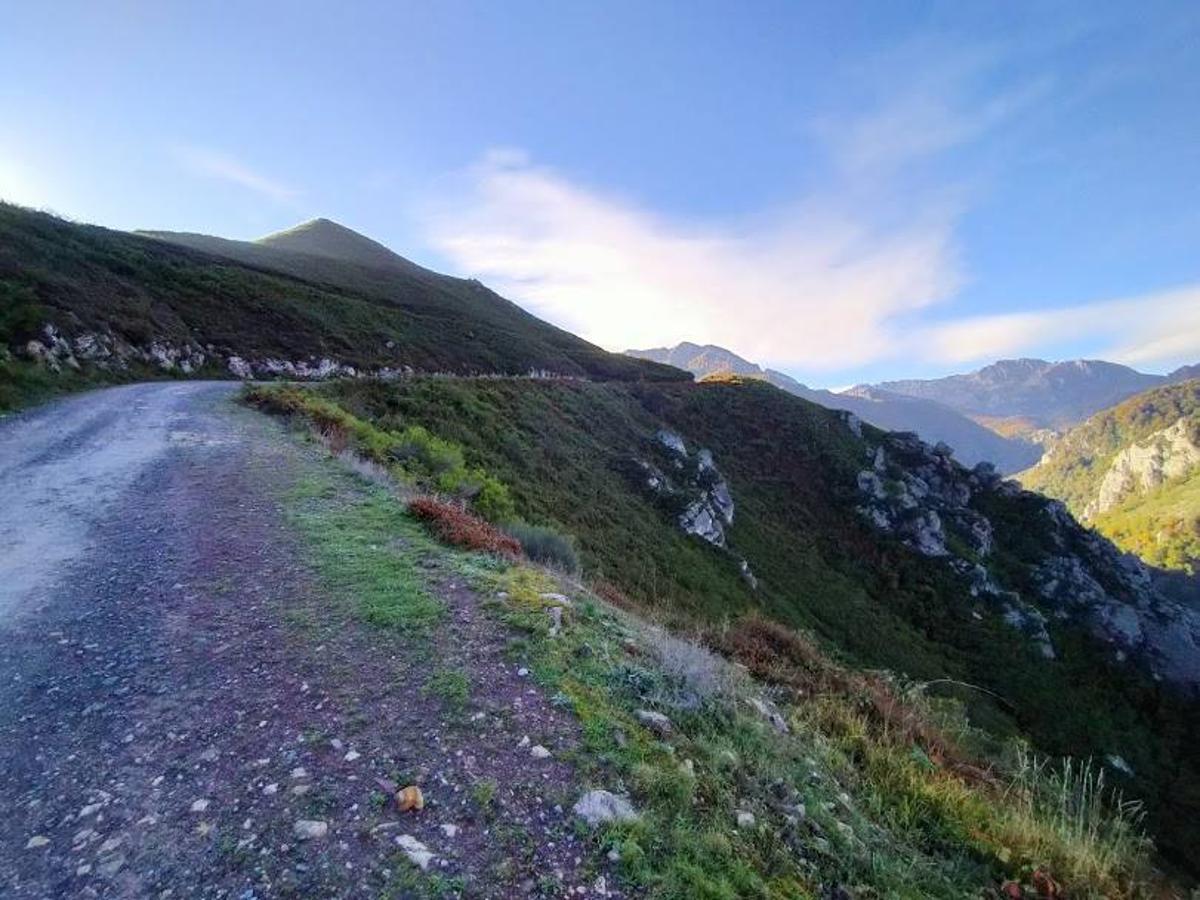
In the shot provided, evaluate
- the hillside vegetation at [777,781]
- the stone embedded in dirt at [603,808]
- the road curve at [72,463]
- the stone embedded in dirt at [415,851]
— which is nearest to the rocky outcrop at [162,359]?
the road curve at [72,463]

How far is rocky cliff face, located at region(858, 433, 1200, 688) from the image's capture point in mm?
46625

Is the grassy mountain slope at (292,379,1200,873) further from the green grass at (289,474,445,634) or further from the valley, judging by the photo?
the green grass at (289,474,445,634)

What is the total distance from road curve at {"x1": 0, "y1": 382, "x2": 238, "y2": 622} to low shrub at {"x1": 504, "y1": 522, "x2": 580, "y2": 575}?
7.89m

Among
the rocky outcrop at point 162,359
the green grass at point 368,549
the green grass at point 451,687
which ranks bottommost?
the green grass at point 451,687

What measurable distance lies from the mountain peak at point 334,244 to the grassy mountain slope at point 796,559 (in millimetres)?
66742

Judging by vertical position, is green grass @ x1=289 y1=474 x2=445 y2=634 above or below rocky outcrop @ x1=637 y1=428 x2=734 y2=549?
above

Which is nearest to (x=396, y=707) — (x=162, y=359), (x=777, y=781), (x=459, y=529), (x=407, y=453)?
(x=777, y=781)

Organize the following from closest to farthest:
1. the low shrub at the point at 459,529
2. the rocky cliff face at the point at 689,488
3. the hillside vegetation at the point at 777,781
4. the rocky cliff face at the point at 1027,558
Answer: the hillside vegetation at the point at 777,781
the low shrub at the point at 459,529
the rocky cliff face at the point at 689,488
the rocky cliff face at the point at 1027,558

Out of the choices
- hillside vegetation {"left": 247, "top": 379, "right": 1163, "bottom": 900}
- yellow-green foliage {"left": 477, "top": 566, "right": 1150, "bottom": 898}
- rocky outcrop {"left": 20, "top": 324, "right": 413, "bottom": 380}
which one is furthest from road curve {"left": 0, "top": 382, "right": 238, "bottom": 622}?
yellow-green foliage {"left": 477, "top": 566, "right": 1150, "bottom": 898}

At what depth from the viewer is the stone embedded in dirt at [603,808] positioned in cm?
443

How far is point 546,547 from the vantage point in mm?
14281

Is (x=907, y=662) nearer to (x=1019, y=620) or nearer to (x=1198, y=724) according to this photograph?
(x=1019, y=620)

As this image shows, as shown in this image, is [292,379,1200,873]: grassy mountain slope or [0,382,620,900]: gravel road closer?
[0,382,620,900]: gravel road

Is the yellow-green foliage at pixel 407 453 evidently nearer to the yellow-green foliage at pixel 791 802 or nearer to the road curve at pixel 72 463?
the road curve at pixel 72 463
